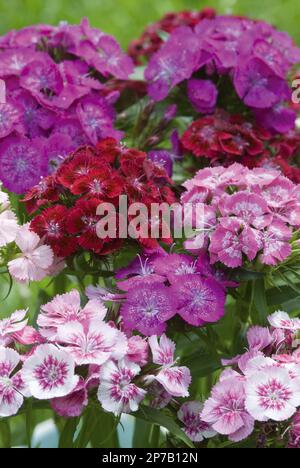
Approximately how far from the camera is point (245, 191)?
4.54 ft

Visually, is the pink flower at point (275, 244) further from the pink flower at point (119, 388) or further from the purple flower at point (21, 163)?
the purple flower at point (21, 163)

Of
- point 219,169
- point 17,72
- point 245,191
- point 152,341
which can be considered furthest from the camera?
point 17,72

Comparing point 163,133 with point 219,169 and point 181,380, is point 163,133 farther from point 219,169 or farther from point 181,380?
point 181,380

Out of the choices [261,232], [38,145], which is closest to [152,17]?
[38,145]

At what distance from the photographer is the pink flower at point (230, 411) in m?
1.23

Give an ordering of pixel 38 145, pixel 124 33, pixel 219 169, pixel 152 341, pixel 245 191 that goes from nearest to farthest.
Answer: pixel 152 341 < pixel 245 191 < pixel 219 169 < pixel 38 145 < pixel 124 33

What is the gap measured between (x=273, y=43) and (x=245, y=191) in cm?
65

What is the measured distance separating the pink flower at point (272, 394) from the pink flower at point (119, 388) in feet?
0.52

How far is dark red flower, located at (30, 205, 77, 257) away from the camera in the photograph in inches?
54.4

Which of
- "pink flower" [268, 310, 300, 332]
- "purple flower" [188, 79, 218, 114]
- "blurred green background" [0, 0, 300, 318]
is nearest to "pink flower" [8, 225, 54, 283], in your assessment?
"pink flower" [268, 310, 300, 332]

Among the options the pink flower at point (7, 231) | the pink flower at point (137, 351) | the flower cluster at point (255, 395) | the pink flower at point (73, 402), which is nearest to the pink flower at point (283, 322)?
the flower cluster at point (255, 395)

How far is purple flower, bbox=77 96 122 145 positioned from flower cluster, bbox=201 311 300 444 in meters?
0.58

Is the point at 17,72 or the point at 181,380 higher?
the point at 17,72

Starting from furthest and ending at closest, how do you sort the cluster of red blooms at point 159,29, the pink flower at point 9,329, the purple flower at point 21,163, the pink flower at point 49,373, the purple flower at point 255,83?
the cluster of red blooms at point 159,29
the purple flower at point 255,83
the purple flower at point 21,163
the pink flower at point 9,329
the pink flower at point 49,373
